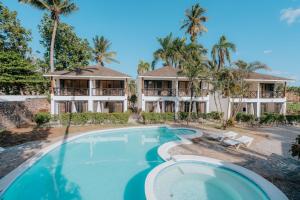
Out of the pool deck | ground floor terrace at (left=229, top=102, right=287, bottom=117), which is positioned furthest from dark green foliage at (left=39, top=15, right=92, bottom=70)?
ground floor terrace at (left=229, top=102, right=287, bottom=117)

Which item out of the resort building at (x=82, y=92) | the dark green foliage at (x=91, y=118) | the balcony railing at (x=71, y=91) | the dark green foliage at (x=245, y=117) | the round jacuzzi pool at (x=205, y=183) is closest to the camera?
the round jacuzzi pool at (x=205, y=183)

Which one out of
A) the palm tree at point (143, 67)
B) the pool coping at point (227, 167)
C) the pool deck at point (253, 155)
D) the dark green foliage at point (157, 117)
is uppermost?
the palm tree at point (143, 67)

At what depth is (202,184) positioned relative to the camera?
804 centimetres

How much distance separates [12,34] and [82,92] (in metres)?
15.1

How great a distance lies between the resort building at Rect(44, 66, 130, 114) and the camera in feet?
77.9

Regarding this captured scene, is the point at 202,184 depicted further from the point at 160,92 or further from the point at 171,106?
the point at 160,92

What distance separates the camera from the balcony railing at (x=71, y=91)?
78.6 feet

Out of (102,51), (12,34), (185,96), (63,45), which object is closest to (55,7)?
(12,34)

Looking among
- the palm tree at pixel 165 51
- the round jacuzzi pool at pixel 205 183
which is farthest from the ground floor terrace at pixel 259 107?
the palm tree at pixel 165 51

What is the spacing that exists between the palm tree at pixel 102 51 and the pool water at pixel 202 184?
40878 millimetres

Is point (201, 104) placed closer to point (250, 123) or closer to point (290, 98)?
point (250, 123)

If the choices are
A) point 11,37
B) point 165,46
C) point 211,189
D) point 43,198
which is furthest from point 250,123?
point 11,37

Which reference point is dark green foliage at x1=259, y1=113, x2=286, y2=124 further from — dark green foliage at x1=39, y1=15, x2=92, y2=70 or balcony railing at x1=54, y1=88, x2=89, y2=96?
dark green foliage at x1=39, y1=15, x2=92, y2=70

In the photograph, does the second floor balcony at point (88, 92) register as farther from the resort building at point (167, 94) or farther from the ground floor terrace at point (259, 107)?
the ground floor terrace at point (259, 107)
